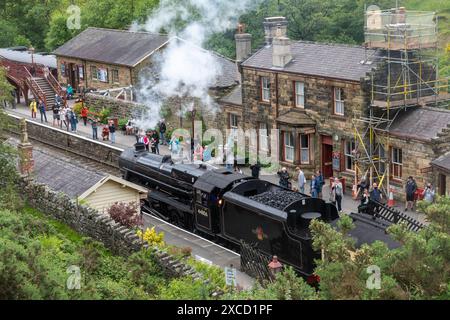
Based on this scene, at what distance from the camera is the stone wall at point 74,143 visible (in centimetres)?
3934

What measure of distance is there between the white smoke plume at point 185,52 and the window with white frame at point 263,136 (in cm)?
412

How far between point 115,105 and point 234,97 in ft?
31.0

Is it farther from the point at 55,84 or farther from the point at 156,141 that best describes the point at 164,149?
the point at 55,84

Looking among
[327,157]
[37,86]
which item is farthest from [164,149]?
[37,86]

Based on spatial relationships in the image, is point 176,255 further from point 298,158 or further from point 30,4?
point 30,4

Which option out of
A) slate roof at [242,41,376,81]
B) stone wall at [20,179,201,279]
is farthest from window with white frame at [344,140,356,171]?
stone wall at [20,179,201,279]

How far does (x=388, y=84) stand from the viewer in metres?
32.2

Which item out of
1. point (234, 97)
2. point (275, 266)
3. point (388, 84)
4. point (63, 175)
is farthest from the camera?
point (234, 97)

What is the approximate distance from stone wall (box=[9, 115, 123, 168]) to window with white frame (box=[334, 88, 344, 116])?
1045 cm

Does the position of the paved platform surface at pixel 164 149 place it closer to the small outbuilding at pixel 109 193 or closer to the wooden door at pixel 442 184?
the wooden door at pixel 442 184

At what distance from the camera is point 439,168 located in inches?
1164
